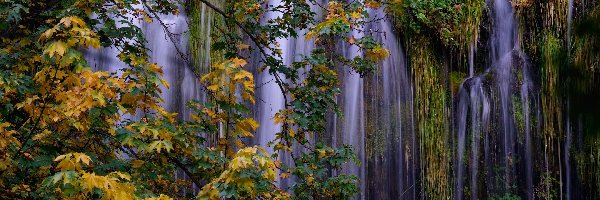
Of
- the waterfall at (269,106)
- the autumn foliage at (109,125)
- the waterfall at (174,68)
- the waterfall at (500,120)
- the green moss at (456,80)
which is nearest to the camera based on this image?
the autumn foliage at (109,125)

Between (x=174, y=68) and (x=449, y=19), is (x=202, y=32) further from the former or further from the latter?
(x=449, y=19)

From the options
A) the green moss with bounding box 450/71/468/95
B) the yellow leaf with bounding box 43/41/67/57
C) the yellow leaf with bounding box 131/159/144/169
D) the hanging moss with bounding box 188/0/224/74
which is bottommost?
the yellow leaf with bounding box 131/159/144/169

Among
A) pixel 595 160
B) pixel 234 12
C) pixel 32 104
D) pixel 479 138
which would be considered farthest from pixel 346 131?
pixel 32 104

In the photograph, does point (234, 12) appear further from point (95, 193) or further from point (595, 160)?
point (595, 160)

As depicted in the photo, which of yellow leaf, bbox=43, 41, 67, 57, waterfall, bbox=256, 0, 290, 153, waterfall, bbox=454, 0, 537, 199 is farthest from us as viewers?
waterfall, bbox=256, 0, 290, 153

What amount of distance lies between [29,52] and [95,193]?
6.26 feet

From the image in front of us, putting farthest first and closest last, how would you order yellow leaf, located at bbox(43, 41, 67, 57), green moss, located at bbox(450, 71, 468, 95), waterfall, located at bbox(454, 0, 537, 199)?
green moss, located at bbox(450, 71, 468, 95) → waterfall, located at bbox(454, 0, 537, 199) → yellow leaf, located at bbox(43, 41, 67, 57)

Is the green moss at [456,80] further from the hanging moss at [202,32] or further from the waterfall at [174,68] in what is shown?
the waterfall at [174,68]

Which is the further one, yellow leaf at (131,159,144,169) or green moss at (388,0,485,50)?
green moss at (388,0,485,50)

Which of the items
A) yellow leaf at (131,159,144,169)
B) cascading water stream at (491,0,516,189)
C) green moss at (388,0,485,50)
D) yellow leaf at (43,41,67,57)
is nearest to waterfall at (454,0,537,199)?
cascading water stream at (491,0,516,189)

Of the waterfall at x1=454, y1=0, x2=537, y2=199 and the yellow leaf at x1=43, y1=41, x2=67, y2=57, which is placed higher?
the yellow leaf at x1=43, y1=41, x2=67, y2=57

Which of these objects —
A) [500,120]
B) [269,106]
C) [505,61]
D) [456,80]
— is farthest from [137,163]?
[505,61]

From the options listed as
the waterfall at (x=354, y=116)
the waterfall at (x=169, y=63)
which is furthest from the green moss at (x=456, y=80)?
the waterfall at (x=169, y=63)

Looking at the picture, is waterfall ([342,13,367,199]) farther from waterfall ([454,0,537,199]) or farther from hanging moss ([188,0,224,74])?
hanging moss ([188,0,224,74])
